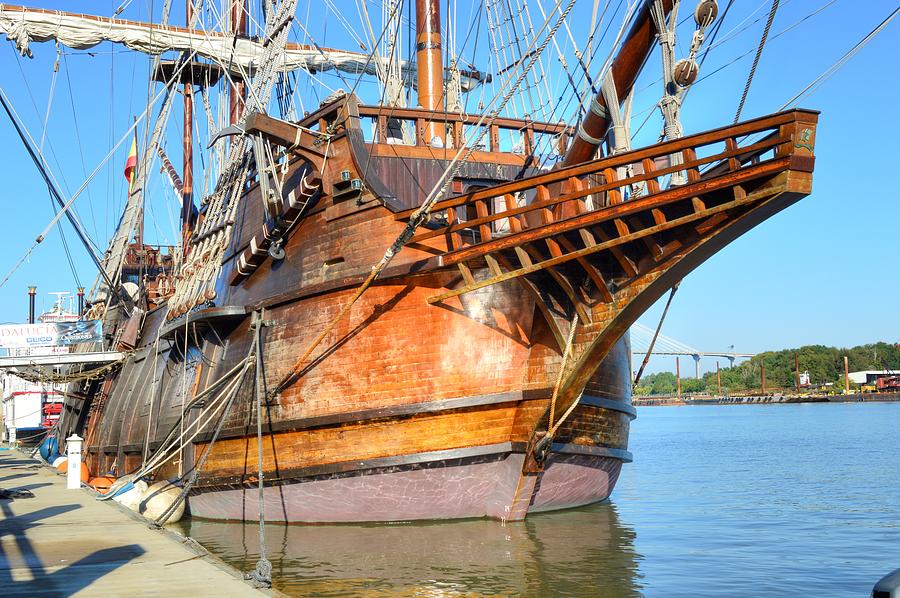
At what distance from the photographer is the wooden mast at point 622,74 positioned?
10.1m

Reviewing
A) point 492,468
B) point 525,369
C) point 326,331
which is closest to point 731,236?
point 525,369

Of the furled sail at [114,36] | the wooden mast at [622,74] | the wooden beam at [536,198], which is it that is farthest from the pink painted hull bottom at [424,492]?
the furled sail at [114,36]

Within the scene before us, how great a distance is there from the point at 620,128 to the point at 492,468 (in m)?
4.51

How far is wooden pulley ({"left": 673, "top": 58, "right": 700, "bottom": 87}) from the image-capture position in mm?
9312

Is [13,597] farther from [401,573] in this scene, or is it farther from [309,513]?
[309,513]

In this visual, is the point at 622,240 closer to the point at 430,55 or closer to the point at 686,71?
the point at 686,71

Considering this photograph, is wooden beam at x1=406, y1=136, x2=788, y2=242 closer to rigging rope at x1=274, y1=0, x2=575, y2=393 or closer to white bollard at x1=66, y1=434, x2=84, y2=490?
rigging rope at x1=274, y1=0, x2=575, y2=393

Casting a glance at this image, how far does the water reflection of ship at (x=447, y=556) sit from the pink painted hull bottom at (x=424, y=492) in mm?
166

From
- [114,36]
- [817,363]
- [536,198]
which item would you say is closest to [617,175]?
[536,198]

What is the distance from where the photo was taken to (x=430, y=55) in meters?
15.4

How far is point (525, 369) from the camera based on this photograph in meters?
11.5

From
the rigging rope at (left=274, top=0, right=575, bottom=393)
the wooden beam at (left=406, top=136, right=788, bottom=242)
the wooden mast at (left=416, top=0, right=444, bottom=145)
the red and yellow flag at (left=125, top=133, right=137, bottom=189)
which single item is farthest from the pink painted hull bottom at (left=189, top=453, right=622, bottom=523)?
the red and yellow flag at (left=125, top=133, right=137, bottom=189)

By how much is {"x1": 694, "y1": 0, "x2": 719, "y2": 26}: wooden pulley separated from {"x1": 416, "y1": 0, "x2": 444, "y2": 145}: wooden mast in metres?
6.46

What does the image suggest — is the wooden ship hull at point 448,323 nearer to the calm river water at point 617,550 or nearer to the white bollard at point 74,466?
the calm river water at point 617,550
